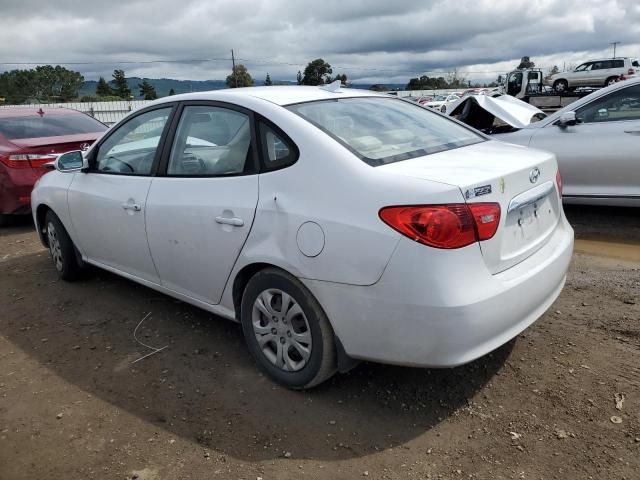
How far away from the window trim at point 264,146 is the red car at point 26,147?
5068 mm

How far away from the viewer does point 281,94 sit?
3.33 m

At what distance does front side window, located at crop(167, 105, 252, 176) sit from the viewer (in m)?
3.12

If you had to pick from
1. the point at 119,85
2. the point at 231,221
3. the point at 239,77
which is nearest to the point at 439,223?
the point at 231,221

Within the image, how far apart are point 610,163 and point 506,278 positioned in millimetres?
3828

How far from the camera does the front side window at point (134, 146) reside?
3.76m

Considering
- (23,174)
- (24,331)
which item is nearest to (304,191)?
(24,331)

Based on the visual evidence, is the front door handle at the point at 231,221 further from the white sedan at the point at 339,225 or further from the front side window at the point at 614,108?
the front side window at the point at 614,108

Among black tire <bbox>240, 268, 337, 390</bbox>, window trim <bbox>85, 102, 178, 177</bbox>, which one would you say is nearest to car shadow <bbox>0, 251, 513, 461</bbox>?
black tire <bbox>240, 268, 337, 390</bbox>

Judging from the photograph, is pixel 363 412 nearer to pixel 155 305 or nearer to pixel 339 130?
pixel 339 130

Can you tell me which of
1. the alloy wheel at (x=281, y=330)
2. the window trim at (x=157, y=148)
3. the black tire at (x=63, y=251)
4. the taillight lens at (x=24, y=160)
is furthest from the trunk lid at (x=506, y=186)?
the taillight lens at (x=24, y=160)

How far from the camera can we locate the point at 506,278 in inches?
100

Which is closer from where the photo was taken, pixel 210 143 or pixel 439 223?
pixel 439 223

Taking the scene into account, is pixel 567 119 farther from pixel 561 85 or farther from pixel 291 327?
pixel 561 85

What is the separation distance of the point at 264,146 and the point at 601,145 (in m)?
4.22
